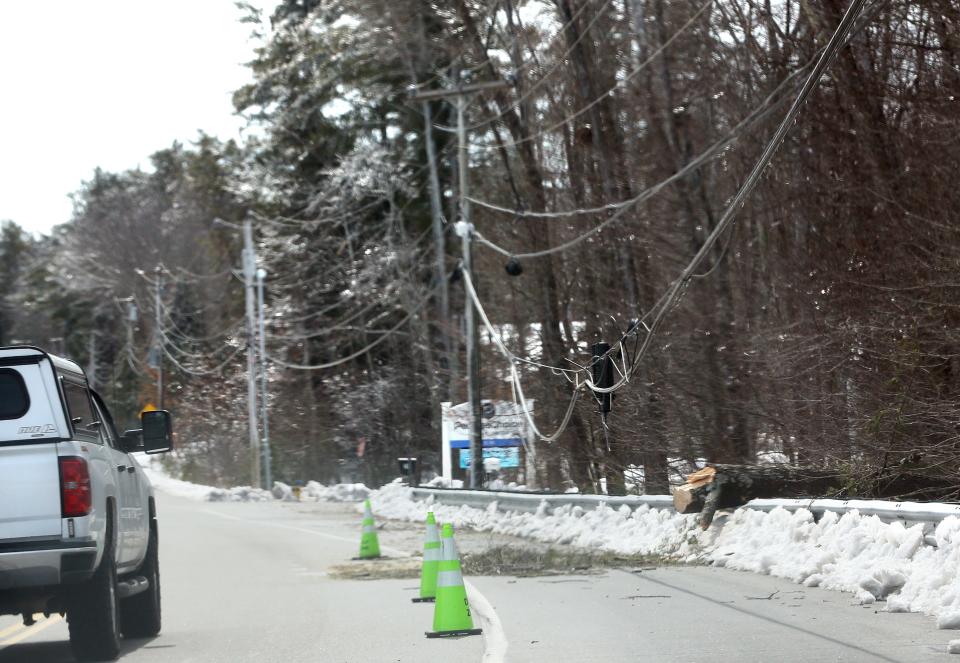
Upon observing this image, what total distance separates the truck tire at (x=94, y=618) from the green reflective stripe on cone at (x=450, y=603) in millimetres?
2444

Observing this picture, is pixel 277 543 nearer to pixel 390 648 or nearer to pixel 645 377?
pixel 645 377

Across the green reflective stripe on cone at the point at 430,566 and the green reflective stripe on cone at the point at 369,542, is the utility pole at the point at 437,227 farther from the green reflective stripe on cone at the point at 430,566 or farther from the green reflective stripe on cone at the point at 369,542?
the green reflective stripe on cone at the point at 430,566

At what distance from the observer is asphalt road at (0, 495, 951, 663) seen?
33.5ft

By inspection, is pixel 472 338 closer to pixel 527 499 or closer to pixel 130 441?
pixel 527 499

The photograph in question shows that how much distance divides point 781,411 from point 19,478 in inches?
625

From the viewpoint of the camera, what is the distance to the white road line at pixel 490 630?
1002 centimetres

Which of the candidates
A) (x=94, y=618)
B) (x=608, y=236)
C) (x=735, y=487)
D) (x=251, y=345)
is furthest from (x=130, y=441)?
(x=251, y=345)

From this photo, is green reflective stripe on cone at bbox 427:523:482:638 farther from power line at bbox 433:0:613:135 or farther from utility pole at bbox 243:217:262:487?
utility pole at bbox 243:217:262:487

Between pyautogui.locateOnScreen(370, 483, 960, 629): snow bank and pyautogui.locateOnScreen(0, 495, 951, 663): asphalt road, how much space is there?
287 millimetres

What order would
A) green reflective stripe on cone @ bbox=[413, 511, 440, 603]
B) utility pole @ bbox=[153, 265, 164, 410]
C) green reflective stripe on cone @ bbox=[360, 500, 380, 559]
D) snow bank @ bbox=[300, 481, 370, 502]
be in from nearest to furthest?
green reflective stripe on cone @ bbox=[413, 511, 440, 603]
green reflective stripe on cone @ bbox=[360, 500, 380, 559]
snow bank @ bbox=[300, 481, 370, 502]
utility pole @ bbox=[153, 265, 164, 410]

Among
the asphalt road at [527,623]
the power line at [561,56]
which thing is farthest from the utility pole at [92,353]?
the asphalt road at [527,623]

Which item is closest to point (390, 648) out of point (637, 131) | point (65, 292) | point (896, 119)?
point (896, 119)

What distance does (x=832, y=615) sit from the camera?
11.9m

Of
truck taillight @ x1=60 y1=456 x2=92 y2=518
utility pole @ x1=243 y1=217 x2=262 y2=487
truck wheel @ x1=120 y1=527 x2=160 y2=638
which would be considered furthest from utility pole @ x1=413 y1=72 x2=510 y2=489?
truck taillight @ x1=60 y1=456 x2=92 y2=518
